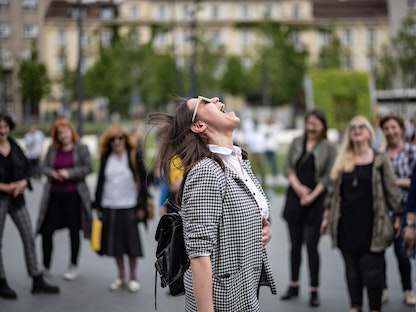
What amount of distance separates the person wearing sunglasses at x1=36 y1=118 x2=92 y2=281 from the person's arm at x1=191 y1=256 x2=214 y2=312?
4984 millimetres

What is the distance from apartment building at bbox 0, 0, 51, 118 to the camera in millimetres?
14194

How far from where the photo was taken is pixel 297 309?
6680mm

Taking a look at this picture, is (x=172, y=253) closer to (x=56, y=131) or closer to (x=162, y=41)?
(x=56, y=131)

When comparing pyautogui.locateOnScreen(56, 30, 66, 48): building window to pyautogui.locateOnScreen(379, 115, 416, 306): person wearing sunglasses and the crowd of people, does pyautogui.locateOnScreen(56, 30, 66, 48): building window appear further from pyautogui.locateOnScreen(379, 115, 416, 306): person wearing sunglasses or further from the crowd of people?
pyautogui.locateOnScreen(379, 115, 416, 306): person wearing sunglasses

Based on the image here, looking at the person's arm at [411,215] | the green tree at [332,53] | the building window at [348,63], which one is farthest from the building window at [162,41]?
the person's arm at [411,215]

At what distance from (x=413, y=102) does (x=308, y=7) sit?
3776 centimetres

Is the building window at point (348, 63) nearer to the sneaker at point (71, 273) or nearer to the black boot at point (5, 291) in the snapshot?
the sneaker at point (71, 273)

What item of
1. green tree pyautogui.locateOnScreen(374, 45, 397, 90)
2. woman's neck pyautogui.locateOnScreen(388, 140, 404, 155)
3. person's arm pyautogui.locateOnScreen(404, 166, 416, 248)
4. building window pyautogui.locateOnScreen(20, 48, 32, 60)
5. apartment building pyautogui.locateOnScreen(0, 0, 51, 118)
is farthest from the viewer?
green tree pyautogui.locateOnScreen(374, 45, 397, 90)

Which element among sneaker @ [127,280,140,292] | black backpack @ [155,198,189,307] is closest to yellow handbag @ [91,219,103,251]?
sneaker @ [127,280,140,292]

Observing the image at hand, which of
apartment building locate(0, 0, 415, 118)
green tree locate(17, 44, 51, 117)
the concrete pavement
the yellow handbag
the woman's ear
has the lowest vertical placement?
the concrete pavement

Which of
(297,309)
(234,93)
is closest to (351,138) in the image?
(297,309)

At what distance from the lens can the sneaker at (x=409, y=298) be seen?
681 centimetres

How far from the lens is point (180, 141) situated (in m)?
3.27

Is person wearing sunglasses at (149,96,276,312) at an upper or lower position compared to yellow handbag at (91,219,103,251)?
upper
